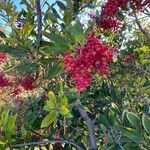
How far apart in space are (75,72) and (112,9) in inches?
36.6

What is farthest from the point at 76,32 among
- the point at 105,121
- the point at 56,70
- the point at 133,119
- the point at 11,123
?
the point at 105,121

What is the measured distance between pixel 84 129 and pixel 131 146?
1.36m

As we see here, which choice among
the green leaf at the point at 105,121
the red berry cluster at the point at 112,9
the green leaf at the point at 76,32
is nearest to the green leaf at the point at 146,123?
the green leaf at the point at 76,32

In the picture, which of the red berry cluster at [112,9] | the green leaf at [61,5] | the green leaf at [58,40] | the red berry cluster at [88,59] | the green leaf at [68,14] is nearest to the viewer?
the red berry cluster at [88,59]

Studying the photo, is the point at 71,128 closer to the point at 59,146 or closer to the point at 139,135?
the point at 59,146

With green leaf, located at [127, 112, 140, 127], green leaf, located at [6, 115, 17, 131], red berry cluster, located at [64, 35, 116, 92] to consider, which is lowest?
green leaf, located at [127, 112, 140, 127]

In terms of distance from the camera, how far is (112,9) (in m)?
2.95

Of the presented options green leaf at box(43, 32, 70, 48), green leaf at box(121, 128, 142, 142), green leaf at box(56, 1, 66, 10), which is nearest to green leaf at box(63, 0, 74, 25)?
green leaf at box(43, 32, 70, 48)

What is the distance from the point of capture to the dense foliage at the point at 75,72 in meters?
2.28

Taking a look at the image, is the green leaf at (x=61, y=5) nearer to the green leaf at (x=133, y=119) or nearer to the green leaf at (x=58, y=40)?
the green leaf at (x=58, y=40)

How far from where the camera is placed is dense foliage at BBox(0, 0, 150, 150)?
2279mm

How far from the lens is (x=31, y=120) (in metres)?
3.16

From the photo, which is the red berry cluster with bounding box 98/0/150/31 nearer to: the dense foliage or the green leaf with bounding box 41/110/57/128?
the dense foliage

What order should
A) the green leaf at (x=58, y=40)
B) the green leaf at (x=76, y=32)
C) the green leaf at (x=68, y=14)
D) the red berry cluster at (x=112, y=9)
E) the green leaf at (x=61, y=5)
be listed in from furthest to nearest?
the green leaf at (x=61, y=5) → the red berry cluster at (x=112, y=9) → the green leaf at (x=68, y=14) → the green leaf at (x=58, y=40) → the green leaf at (x=76, y=32)
